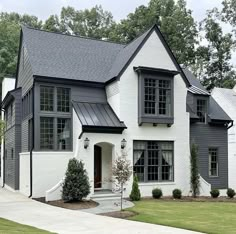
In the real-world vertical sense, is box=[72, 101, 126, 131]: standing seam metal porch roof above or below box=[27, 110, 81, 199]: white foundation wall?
above

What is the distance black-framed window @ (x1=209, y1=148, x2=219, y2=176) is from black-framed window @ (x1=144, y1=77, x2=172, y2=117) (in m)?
4.78

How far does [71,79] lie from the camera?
2061 cm

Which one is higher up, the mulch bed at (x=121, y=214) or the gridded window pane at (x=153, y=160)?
the gridded window pane at (x=153, y=160)

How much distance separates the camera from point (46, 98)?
20312 millimetres

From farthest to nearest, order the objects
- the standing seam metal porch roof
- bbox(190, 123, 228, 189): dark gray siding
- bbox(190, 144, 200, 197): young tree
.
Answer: bbox(190, 123, 228, 189): dark gray siding, bbox(190, 144, 200, 197): young tree, the standing seam metal porch roof

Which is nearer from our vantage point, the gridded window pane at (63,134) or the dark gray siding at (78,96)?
the dark gray siding at (78,96)

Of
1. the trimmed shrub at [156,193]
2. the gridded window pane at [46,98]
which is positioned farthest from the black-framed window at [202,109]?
the gridded window pane at [46,98]

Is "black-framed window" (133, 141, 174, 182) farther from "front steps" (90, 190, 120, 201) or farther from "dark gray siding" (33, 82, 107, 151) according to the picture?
"dark gray siding" (33, 82, 107, 151)

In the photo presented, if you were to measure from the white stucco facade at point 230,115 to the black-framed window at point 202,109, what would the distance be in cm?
732

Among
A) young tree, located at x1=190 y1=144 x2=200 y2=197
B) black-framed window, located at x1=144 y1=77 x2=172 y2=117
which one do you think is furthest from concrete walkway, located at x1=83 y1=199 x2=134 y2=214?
black-framed window, located at x1=144 y1=77 x2=172 y2=117

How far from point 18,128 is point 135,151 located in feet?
25.5

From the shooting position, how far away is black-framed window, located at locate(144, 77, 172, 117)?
21.0m

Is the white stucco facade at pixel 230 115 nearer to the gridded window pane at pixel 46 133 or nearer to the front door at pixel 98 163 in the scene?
the front door at pixel 98 163

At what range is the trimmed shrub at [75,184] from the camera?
1706cm
